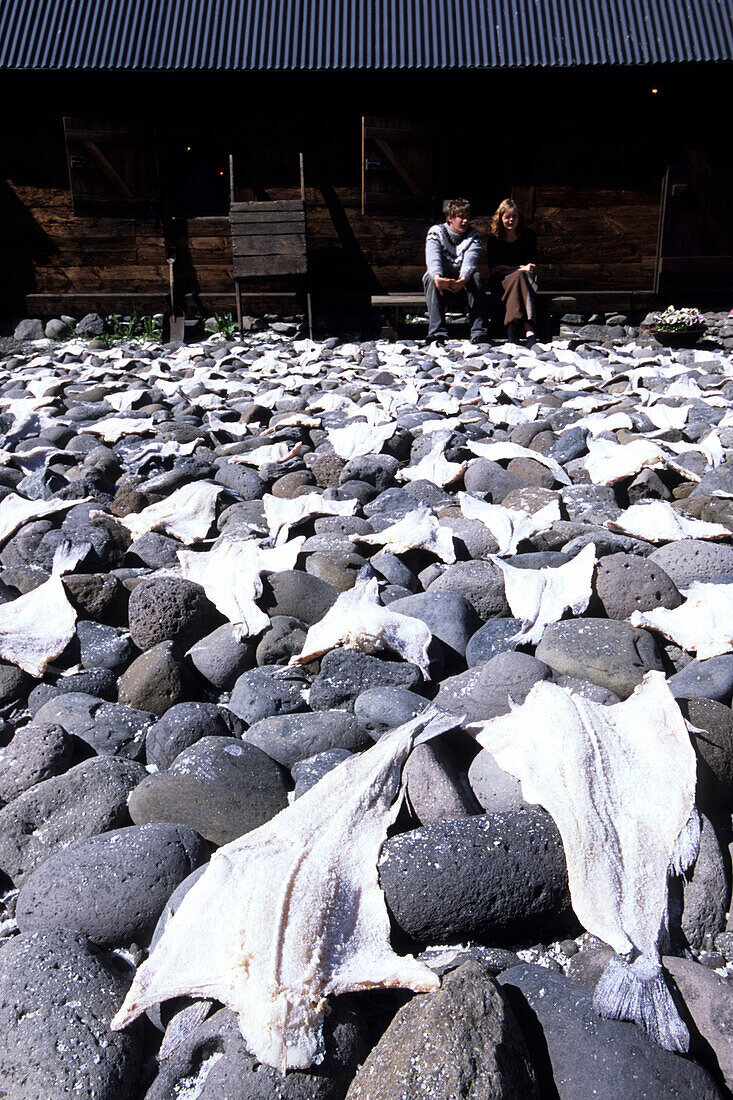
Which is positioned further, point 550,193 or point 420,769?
point 550,193

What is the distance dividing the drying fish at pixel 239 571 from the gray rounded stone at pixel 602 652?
636mm

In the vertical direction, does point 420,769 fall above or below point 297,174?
below

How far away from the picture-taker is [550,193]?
26.5 feet

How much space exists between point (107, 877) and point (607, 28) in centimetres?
908

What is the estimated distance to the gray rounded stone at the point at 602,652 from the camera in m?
1.50

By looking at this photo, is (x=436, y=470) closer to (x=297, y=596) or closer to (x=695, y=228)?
(x=297, y=596)

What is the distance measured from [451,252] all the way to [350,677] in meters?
6.90

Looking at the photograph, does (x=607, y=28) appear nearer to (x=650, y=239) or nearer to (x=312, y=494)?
(x=650, y=239)

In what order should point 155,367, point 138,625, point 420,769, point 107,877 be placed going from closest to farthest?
point 107,877, point 420,769, point 138,625, point 155,367

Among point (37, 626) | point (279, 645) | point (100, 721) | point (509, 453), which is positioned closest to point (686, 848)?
point (279, 645)

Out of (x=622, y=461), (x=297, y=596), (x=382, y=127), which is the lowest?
(x=297, y=596)

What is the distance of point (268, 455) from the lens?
10.3 feet

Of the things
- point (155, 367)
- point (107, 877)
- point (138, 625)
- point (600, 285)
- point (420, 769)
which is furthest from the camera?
point (600, 285)

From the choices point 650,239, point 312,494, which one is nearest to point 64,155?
point 650,239
